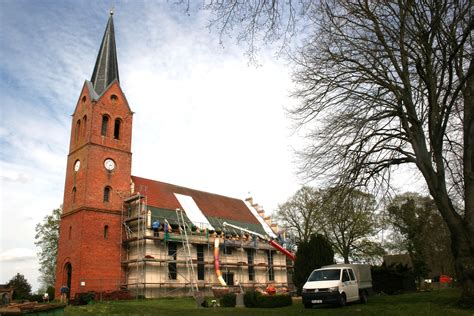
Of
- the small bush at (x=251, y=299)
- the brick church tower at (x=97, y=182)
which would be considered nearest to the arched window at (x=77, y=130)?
the brick church tower at (x=97, y=182)

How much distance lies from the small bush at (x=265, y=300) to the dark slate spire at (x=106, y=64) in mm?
24362

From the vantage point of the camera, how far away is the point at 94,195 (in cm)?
3198

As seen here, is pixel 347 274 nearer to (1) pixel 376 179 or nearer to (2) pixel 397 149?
(1) pixel 376 179

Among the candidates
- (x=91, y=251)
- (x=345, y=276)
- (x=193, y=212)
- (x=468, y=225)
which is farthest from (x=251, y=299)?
(x=193, y=212)

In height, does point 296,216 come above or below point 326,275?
above

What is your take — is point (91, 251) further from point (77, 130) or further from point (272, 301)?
point (272, 301)

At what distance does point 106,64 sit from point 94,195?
43.1ft

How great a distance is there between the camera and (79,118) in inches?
1412

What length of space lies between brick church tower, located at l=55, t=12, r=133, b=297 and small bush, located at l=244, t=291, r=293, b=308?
1463 cm

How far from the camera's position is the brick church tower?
30375 millimetres

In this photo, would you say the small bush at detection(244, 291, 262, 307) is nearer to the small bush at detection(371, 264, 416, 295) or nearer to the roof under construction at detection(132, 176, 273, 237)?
the small bush at detection(371, 264, 416, 295)

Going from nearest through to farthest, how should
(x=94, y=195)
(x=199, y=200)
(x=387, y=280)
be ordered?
(x=387, y=280) < (x=94, y=195) < (x=199, y=200)

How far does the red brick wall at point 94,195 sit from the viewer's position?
99.1 feet

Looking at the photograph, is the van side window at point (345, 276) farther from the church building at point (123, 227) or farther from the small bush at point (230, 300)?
the church building at point (123, 227)
